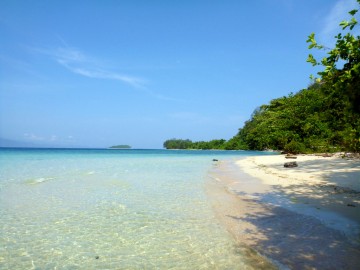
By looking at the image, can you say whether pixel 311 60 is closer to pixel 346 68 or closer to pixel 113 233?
pixel 346 68

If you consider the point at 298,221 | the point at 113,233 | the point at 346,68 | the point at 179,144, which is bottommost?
the point at 113,233

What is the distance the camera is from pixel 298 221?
24.3 ft

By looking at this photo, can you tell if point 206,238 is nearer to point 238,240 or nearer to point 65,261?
point 238,240

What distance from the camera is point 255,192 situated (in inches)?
476

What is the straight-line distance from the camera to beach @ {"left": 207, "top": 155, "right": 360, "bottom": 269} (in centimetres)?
519

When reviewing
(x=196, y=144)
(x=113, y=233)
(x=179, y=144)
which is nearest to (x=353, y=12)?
(x=113, y=233)

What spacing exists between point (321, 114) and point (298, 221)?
2.75 m

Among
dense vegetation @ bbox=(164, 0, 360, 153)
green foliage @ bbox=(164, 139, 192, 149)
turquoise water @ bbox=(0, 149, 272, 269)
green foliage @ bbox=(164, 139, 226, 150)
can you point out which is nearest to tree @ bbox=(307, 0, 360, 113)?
dense vegetation @ bbox=(164, 0, 360, 153)

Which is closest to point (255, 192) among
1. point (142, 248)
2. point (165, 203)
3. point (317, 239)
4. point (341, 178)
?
point (165, 203)

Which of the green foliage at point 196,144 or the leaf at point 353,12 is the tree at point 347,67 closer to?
the leaf at point 353,12

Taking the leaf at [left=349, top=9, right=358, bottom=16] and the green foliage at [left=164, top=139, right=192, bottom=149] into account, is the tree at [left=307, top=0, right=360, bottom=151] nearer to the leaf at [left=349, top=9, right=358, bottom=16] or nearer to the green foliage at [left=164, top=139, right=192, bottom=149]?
the leaf at [left=349, top=9, right=358, bottom=16]

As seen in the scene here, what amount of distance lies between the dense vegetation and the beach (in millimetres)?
1845

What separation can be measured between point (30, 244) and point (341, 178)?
1348 centimetres

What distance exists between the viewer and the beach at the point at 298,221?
5.19 metres
